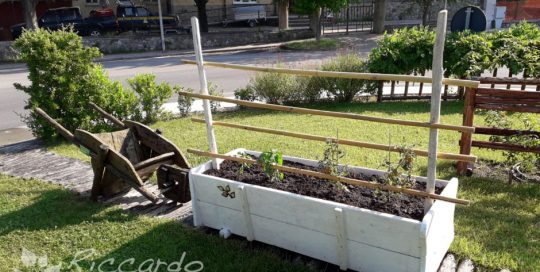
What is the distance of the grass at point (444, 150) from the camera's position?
12.6ft

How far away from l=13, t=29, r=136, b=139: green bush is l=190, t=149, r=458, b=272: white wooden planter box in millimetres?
4444

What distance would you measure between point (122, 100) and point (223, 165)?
14.9 feet

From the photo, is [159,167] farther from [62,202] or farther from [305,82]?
[305,82]

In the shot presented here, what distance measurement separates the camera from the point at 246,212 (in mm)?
3934

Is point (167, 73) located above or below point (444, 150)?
above

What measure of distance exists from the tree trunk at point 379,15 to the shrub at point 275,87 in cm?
1768

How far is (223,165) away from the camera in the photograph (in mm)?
4566

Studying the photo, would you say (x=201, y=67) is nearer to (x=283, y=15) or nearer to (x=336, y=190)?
(x=336, y=190)

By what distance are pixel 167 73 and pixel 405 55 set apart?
898 centimetres

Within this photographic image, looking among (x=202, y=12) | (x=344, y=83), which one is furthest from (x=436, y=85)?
(x=202, y=12)

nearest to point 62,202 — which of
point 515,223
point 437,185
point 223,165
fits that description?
point 223,165

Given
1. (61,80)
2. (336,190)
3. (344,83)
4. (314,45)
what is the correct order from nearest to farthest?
(336,190) < (61,80) < (344,83) < (314,45)

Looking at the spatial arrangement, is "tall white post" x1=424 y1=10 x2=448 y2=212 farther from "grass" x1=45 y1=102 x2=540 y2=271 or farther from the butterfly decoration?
the butterfly decoration

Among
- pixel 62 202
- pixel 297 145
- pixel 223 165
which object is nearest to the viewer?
pixel 223 165
